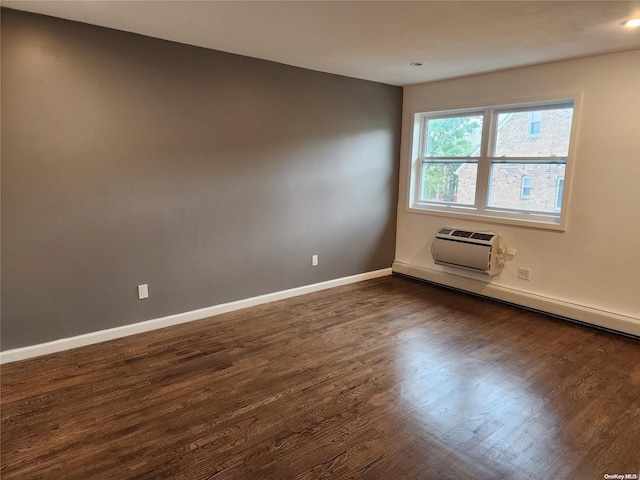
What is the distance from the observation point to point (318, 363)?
2844 millimetres

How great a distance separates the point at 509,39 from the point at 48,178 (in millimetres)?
3468

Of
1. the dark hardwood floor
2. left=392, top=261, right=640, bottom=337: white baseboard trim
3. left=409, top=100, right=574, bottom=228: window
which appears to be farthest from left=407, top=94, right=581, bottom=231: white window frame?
the dark hardwood floor

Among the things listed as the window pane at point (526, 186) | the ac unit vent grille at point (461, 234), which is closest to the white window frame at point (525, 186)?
the window pane at point (526, 186)

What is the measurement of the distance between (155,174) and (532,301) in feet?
12.1

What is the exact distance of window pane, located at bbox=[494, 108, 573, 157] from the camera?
3.71 metres

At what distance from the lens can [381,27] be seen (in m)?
2.72

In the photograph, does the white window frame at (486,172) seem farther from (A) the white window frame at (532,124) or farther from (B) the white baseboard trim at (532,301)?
(B) the white baseboard trim at (532,301)

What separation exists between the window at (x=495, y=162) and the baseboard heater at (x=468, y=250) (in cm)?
25

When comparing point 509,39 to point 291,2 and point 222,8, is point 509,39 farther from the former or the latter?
point 222,8

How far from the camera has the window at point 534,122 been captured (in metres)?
3.87

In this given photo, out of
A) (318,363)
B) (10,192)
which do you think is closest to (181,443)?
(318,363)

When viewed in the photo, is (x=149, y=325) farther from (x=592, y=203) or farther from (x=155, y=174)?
(x=592, y=203)

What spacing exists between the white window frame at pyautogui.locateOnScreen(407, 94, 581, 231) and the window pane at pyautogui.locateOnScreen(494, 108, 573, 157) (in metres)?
0.05

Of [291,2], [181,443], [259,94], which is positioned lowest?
[181,443]
